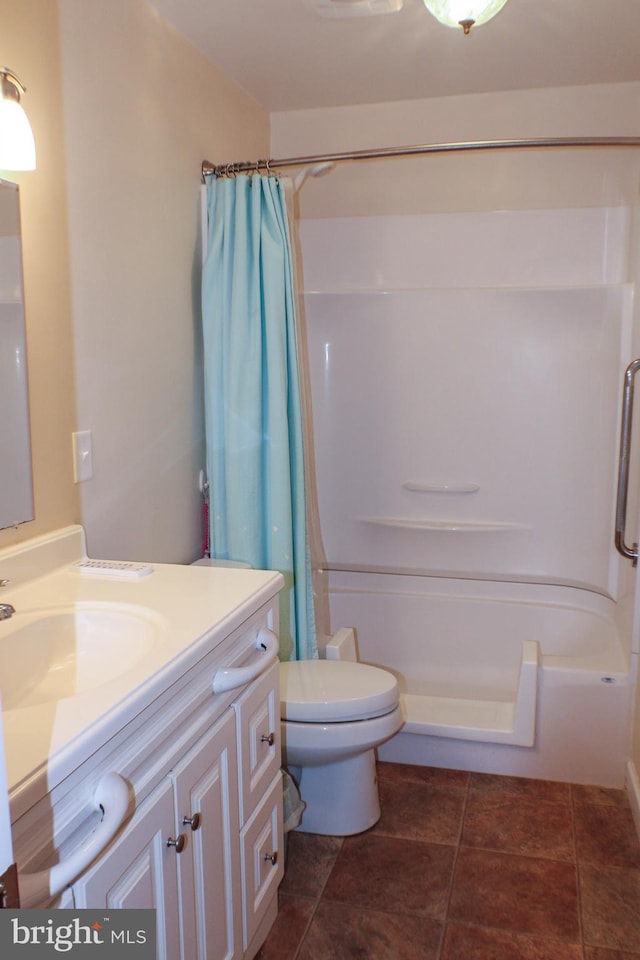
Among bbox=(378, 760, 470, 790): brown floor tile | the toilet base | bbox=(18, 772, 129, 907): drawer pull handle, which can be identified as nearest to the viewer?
bbox=(18, 772, 129, 907): drawer pull handle

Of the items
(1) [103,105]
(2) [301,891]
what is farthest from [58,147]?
(2) [301,891]

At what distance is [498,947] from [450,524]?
62.3 inches

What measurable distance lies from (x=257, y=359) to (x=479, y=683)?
5.03ft

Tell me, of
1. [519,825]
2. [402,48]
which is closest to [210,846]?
[519,825]

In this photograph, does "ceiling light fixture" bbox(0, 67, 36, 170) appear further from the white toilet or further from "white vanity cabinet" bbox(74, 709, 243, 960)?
the white toilet

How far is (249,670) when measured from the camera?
4.58 ft

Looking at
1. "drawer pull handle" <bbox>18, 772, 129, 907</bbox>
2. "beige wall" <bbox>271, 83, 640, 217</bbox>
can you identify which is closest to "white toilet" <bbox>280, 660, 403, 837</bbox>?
"drawer pull handle" <bbox>18, 772, 129, 907</bbox>

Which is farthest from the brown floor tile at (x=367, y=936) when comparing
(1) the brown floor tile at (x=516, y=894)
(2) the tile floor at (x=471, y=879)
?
(1) the brown floor tile at (x=516, y=894)

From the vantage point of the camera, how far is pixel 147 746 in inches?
44.6

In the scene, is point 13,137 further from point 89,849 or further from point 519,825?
point 519,825

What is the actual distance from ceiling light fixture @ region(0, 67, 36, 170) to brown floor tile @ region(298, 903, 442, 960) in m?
1.77

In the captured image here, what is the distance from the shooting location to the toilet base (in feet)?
7.20

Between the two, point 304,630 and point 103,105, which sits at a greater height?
point 103,105

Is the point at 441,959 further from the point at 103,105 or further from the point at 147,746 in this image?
the point at 103,105
